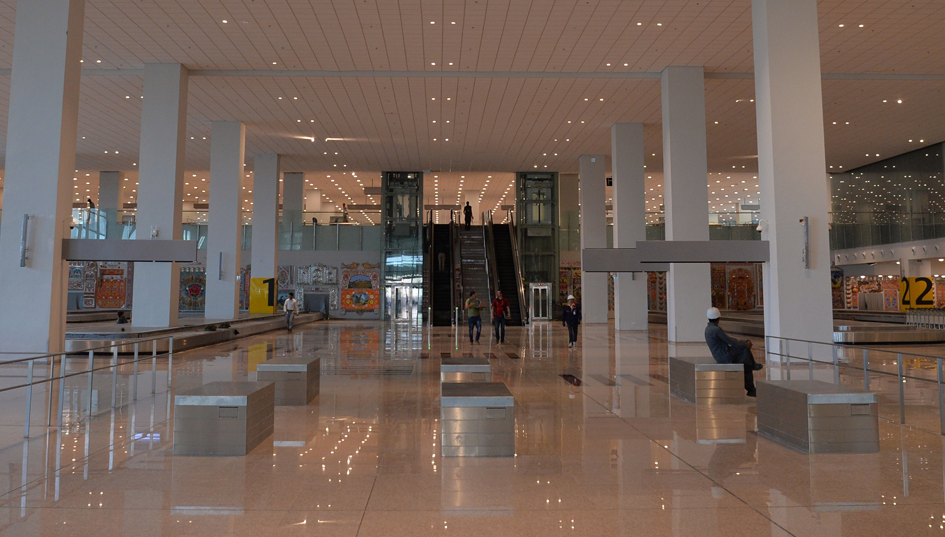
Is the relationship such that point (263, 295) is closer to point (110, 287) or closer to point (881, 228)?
point (110, 287)

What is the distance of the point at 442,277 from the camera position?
3434cm

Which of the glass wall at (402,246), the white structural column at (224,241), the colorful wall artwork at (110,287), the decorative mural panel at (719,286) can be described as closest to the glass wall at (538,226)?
the glass wall at (402,246)

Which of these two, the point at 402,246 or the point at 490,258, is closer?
the point at 490,258

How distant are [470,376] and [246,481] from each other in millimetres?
6815

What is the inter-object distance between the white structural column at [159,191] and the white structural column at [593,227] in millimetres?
17926

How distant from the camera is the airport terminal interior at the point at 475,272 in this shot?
504 cm

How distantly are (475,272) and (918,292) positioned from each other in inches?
854

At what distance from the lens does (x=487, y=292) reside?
32219 millimetres

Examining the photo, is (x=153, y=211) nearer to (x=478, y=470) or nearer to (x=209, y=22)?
(x=209, y=22)

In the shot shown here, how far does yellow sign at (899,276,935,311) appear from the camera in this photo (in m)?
31.5

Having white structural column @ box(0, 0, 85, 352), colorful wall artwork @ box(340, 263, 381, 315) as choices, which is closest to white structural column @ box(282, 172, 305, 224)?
colorful wall artwork @ box(340, 263, 381, 315)

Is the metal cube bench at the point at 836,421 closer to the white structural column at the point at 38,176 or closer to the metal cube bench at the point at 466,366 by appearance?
the metal cube bench at the point at 466,366

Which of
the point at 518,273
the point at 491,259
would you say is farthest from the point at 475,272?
the point at 518,273

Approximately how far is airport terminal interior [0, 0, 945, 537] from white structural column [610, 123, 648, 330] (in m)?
0.10
